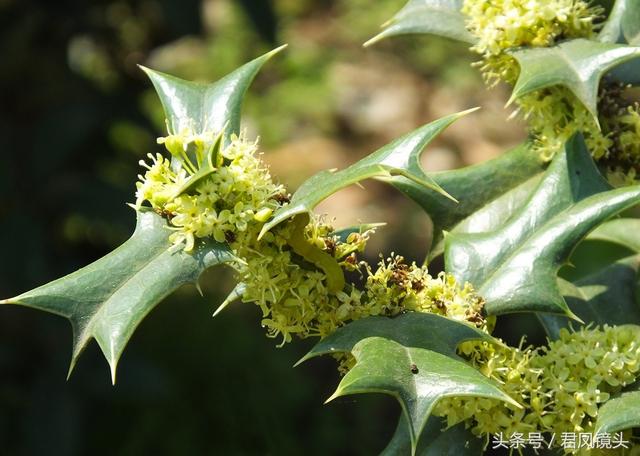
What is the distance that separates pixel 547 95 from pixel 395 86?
5.99m

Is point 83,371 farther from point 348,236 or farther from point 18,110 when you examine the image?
point 348,236

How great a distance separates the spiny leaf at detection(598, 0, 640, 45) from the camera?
1.93 metres

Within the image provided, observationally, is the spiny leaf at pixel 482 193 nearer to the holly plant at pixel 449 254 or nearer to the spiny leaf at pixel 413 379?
the holly plant at pixel 449 254

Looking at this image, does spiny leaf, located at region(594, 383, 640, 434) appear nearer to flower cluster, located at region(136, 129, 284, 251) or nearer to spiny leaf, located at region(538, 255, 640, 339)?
A: spiny leaf, located at region(538, 255, 640, 339)

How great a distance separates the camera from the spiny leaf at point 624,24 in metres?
1.93

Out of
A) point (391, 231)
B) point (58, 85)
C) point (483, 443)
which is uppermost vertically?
point (58, 85)

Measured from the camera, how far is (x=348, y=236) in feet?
5.47

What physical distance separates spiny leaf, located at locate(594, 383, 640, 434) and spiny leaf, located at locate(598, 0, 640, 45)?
0.74 metres

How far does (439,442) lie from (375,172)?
556 mm

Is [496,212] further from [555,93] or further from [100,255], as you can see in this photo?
[100,255]

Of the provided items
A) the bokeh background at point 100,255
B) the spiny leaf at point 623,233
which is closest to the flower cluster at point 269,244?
the spiny leaf at point 623,233

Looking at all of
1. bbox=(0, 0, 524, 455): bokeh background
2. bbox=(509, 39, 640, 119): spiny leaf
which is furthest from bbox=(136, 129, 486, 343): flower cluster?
bbox=(0, 0, 524, 455): bokeh background

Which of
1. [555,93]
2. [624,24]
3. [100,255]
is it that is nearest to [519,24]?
[555,93]

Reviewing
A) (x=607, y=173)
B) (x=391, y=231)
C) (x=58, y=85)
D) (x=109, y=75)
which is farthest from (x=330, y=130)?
(x=607, y=173)
